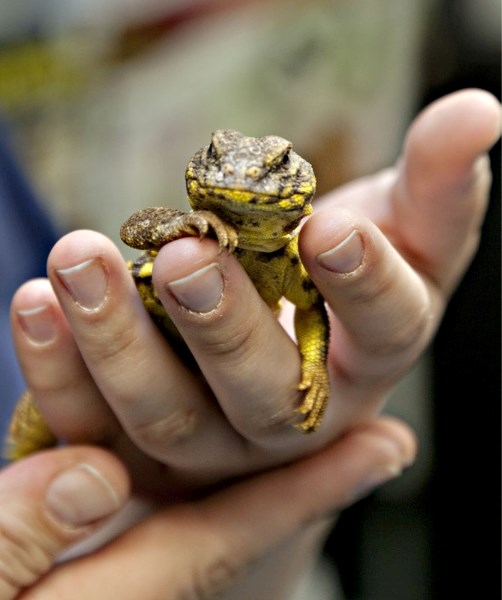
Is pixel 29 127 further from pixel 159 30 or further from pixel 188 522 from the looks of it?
pixel 188 522

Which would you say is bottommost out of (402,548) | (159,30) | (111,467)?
(402,548)

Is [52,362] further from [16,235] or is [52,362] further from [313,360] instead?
[16,235]

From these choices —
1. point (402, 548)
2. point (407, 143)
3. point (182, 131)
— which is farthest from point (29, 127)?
point (402, 548)

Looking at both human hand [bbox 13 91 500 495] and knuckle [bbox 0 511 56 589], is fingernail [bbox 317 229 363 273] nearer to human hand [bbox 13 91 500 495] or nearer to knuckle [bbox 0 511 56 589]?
human hand [bbox 13 91 500 495]

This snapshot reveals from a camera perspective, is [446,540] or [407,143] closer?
[407,143]

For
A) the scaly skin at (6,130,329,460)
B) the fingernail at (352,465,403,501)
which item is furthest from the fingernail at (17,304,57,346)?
the fingernail at (352,465,403,501)

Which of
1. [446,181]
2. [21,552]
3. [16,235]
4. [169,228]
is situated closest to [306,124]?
[446,181]
